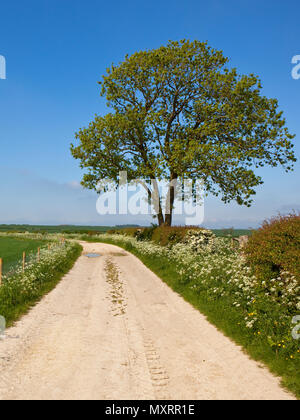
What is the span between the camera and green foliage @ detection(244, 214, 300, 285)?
955cm

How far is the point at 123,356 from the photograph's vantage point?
726 cm

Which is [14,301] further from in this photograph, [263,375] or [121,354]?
[263,375]

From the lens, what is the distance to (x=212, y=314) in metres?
10.5

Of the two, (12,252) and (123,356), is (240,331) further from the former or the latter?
(12,252)

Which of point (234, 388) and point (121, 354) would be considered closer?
point (234, 388)

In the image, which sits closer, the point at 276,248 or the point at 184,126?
the point at 276,248

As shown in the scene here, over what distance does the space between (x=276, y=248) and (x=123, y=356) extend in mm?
5832

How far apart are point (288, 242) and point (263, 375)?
4666 millimetres

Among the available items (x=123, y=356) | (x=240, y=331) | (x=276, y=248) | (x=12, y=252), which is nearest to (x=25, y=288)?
(x=123, y=356)

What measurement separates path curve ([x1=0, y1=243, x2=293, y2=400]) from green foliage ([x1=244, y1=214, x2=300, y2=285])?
108 inches

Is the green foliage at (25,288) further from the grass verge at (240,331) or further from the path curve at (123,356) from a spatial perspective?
the grass verge at (240,331)

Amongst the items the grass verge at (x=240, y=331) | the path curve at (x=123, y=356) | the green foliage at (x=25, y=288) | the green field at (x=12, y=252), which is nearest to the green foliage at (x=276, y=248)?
the grass verge at (x=240, y=331)

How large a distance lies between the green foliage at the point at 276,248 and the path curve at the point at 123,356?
2738mm
